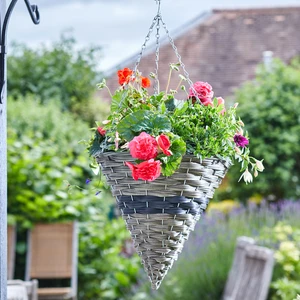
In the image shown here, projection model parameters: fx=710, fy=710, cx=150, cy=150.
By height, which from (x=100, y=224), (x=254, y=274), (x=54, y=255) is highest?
(x=100, y=224)

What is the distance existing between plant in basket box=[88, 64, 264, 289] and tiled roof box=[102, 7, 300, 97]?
46.5ft

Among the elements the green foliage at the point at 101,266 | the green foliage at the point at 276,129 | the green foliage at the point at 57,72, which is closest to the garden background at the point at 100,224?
the green foliage at the point at 101,266

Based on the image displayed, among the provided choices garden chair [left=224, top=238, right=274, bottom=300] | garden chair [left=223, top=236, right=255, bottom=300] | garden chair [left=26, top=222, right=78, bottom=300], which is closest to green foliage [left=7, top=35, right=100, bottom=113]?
garden chair [left=26, top=222, right=78, bottom=300]

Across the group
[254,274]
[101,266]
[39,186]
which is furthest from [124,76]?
[101,266]

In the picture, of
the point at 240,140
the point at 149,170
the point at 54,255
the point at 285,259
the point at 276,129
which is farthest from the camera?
the point at 276,129

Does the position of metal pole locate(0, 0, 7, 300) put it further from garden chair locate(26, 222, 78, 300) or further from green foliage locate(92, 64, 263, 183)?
garden chair locate(26, 222, 78, 300)

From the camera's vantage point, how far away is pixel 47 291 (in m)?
5.42

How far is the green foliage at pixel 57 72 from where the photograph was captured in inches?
448

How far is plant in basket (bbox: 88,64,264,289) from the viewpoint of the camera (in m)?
1.79

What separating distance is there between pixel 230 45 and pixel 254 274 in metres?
12.8

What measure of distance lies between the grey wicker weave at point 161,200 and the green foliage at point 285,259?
2.98m

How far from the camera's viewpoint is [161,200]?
184 cm

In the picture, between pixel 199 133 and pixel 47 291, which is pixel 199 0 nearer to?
pixel 47 291

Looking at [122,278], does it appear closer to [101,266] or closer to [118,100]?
[101,266]
